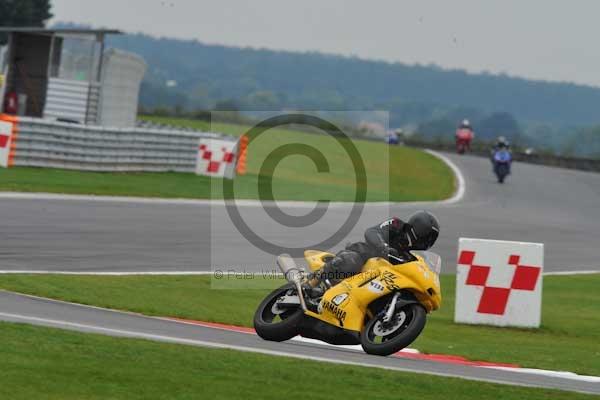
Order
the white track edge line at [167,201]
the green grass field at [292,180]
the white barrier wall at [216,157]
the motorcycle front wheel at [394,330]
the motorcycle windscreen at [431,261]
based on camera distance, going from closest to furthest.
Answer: the motorcycle front wheel at [394,330]
the motorcycle windscreen at [431,261]
the white track edge line at [167,201]
the green grass field at [292,180]
the white barrier wall at [216,157]

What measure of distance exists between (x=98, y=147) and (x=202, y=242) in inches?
428

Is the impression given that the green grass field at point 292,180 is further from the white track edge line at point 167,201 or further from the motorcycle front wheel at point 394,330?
the motorcycle front wheel at point 394,330

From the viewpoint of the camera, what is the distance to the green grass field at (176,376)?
7.32 metres

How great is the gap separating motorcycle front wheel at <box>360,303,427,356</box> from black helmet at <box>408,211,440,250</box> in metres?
0.56

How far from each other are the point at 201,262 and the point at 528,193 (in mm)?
25370

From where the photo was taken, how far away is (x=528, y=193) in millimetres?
40562

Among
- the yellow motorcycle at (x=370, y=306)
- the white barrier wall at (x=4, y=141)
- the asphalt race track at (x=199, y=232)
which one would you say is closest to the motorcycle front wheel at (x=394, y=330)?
the yellow motorcycle at (x=370, y=306)

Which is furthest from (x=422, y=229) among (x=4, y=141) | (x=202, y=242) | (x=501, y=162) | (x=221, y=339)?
(x=501, y=162)

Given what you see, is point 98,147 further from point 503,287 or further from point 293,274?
point 293,274

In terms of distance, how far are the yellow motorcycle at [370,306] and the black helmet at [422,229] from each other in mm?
167

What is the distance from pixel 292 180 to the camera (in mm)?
37531

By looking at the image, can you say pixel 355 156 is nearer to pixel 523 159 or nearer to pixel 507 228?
pixel 523 159

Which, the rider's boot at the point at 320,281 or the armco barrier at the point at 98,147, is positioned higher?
the armco barrier at the point at 98,147

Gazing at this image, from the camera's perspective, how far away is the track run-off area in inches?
397
